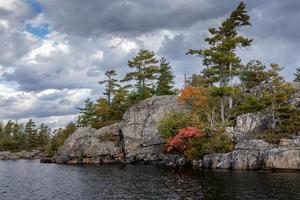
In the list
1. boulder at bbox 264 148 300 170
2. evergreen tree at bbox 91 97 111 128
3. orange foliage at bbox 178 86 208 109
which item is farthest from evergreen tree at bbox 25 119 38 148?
boulder at bbox 264 148 300 170

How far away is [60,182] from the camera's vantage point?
5103 centimetres

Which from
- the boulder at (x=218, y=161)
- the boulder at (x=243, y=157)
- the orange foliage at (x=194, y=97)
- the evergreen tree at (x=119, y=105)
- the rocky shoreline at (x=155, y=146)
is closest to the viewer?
the rocky shoreline at (x=155, y=146)

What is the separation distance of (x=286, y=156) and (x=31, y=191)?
3647 centimetres

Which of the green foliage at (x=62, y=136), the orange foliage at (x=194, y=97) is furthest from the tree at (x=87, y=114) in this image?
the orange foliage at (x=194, y=97)

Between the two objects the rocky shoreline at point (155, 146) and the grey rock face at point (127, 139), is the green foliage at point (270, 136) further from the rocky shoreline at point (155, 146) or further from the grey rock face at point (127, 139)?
the grey rock face at point (127, 139)

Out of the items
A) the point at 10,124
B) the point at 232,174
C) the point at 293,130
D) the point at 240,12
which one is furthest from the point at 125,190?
the point at 10,124

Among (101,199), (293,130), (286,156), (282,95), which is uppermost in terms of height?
(282,95)

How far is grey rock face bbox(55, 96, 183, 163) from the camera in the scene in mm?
82938

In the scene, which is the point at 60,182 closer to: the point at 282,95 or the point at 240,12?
the point at 282,95

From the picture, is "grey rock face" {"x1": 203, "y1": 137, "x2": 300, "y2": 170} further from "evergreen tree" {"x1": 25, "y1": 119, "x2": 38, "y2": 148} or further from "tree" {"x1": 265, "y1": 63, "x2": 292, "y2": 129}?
"evergreen tree" {"x1": 25, "y1": 119, "x2": 38, "y2": 148}

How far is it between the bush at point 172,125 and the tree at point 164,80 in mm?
29195

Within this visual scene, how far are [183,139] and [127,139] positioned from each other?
1954 cm

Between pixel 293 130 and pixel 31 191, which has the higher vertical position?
pixel 293 130

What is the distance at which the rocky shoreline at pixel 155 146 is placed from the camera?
185 ft
